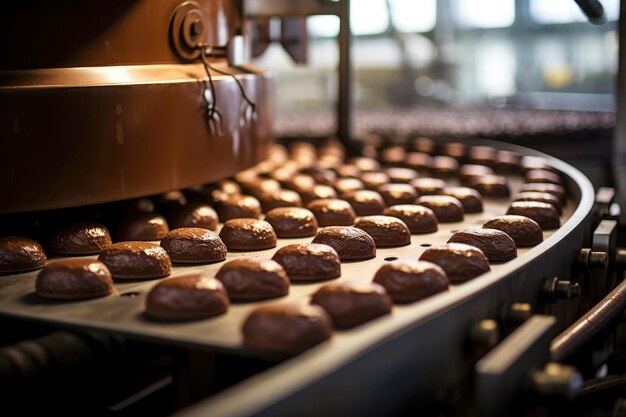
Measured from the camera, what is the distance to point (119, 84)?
2.00 meters

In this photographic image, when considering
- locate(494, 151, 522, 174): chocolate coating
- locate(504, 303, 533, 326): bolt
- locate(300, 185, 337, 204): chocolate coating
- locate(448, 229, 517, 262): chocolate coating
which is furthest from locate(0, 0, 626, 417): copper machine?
locate(494, 151, 522, 174): chocolate coating

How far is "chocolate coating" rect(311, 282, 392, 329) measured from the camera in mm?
1406

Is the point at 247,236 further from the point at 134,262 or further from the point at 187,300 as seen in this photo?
the point at 187,300

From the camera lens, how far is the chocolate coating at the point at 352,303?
4.61ft

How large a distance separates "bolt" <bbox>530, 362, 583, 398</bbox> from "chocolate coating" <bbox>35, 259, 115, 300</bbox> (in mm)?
847

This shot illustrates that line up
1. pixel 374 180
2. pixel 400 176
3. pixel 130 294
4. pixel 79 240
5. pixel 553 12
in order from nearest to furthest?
pixel 130 294 → pixel 79 240 → pixel 374 180 → pixel 400 176 → pixel 553 12

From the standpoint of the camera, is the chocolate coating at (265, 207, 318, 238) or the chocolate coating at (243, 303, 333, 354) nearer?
the chocolate coating at (243, 303, 333, 354)

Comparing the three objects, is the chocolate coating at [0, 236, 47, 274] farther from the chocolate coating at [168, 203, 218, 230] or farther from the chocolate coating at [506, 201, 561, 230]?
the chocolate coating at [506, 201, 561, 230]

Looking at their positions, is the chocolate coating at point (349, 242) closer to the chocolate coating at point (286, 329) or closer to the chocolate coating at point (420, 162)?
the chocolate coating at point (286, 329)

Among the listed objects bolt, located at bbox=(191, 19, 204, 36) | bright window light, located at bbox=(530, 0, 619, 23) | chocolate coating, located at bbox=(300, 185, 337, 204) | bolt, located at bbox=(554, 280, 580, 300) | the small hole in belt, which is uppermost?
bright window light, located at bbox=(530, 0, 619, 23)

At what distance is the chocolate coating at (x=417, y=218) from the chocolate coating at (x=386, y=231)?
0.13 metres

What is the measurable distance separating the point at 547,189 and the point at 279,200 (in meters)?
0.85

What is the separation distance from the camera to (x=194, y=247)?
189 cm

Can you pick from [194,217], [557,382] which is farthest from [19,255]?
[557,382]
